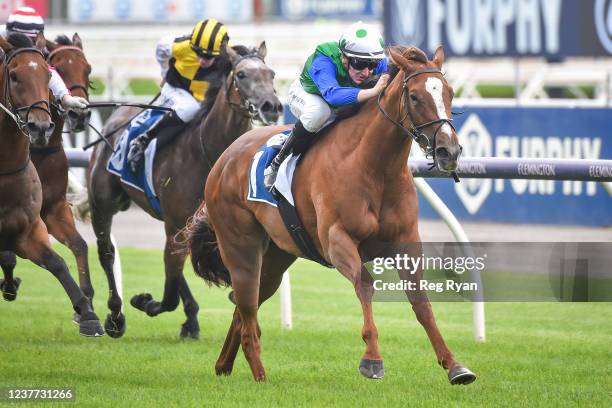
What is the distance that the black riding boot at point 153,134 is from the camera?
9.09 meters

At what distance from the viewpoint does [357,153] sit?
6309mm

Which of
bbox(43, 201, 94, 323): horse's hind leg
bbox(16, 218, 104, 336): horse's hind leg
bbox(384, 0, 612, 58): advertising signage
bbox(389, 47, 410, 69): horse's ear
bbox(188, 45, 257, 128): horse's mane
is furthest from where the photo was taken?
bbox(384, 0, 612, 58): advertising signage

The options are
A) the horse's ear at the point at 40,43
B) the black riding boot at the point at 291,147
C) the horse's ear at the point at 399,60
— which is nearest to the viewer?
the horse's ear at the point at 399,60

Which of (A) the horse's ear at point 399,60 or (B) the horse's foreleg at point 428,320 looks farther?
(A) the horse's ear at point 399,60

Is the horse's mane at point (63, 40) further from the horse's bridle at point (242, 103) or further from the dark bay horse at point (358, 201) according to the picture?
the dark bay horse at point (358, 201)

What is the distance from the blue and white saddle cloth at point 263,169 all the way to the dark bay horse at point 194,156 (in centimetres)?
134

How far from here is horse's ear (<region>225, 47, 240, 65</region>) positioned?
876cm

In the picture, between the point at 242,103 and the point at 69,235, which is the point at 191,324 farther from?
the point at 242,103

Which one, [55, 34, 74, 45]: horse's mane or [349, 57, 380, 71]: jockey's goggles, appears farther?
[55, 34, 74, 45]: horse's mane

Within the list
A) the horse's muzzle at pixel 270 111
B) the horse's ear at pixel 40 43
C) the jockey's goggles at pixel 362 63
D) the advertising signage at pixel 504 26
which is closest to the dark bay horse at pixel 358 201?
the jockey's goggles at pixel 362 63

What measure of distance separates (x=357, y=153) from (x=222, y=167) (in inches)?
49.5

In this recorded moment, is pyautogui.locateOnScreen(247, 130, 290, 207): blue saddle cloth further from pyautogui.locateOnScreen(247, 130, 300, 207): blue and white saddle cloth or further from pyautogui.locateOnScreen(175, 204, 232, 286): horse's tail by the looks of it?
pyautogui.locateOnScreen(175, 204, 232, 286): horse's tail

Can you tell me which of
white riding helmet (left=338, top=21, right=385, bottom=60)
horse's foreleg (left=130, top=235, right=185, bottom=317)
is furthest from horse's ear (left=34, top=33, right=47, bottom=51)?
white riding helmet (left=338, top=21, right=385, bottom=60)

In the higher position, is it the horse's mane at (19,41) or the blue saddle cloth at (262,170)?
the horse's mane at (19,41)
